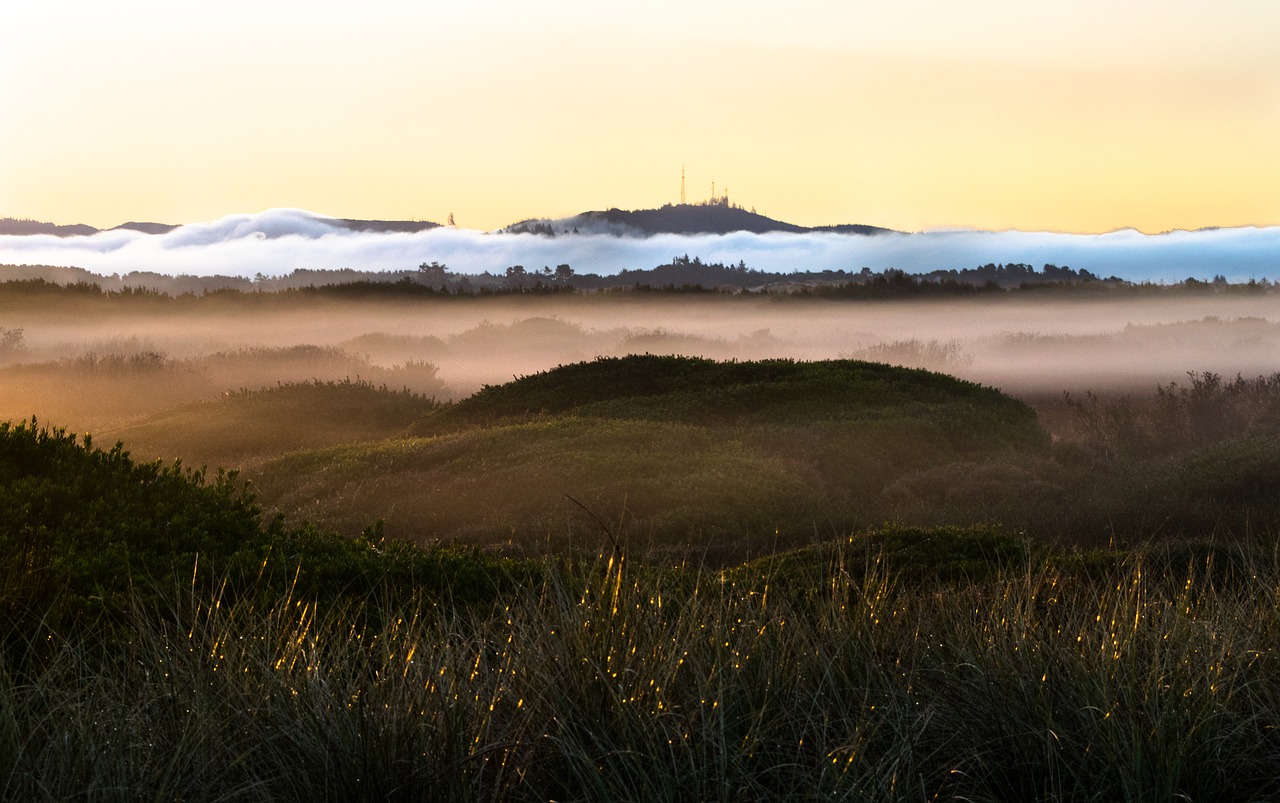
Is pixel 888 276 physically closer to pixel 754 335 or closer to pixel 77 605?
pixel 754 335

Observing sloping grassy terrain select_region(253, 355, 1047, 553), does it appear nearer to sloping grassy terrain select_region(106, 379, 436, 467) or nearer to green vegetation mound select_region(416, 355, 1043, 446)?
green vegetation mound select_region(416, 355, 1043, 446)

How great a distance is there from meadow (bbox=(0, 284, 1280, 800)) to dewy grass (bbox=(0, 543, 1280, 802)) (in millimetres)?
22

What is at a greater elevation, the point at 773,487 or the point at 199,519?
the point at 199,519

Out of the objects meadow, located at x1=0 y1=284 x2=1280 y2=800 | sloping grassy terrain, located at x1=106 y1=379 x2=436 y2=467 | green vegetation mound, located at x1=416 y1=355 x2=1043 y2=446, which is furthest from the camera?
sloping grassy terrain, located at x1=106 y1=379 x2=436 y2=467

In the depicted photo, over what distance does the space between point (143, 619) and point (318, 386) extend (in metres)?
22.1

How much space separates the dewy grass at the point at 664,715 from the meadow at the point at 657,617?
0.07 ft

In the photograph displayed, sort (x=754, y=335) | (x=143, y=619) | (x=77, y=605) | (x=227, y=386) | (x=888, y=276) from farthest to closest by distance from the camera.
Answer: (x=888, y=276) < (x=754, y=335) < (x=227, y=386) < (x=77, y=605) < (x=143, y=619)

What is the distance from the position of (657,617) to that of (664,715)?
91cm

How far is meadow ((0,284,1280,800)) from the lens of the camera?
4539 millimetres

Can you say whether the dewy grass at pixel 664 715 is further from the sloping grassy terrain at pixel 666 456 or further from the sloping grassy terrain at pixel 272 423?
the sloping grassy terrain at pixel 272 423

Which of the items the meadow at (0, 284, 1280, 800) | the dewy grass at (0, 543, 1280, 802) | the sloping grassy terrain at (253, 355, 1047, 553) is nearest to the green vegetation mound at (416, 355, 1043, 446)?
the sloping grassy terrain at (253, 355, 1047, 553)

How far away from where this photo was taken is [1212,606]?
674cm

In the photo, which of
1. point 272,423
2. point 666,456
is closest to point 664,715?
point 666,456

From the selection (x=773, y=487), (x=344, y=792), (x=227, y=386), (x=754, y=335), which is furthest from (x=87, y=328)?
(x=344, y=792)
